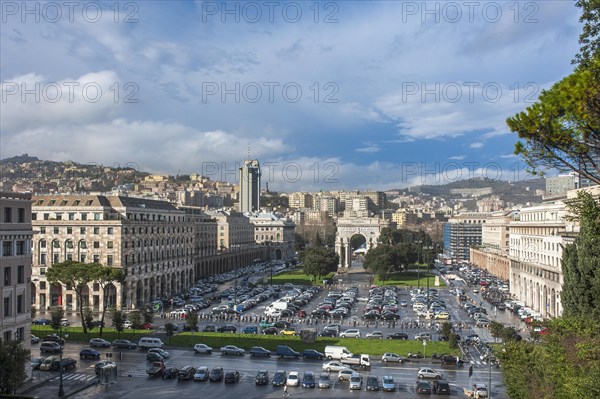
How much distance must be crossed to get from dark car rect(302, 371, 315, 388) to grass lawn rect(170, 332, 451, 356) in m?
8.73

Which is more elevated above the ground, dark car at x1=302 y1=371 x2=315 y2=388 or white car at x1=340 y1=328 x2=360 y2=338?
dark car at x1=302 y1=371 x2=315 y2=388

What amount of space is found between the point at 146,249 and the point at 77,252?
311 inches

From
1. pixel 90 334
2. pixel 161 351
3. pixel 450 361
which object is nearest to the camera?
pixel 450 361

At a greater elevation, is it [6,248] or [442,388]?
[6,248]

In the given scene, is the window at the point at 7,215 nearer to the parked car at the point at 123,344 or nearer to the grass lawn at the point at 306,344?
the parked car at the point at 123,344

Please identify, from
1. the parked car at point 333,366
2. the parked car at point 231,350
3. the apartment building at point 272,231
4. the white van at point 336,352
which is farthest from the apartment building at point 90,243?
the apartment building at point 272,231

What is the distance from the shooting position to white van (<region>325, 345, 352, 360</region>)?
39.6 m

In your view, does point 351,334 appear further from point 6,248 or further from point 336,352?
point 6,248

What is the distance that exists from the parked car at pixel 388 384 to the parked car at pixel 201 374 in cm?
1043

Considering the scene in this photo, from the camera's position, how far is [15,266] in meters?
31.4

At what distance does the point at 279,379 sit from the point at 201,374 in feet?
15.7

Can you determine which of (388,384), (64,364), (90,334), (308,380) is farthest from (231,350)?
(90,334)

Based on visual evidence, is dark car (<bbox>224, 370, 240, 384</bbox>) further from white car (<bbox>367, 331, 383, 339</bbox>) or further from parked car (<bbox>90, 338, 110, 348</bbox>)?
white car (<bbox>367, 331, 383, 339</bbox>)

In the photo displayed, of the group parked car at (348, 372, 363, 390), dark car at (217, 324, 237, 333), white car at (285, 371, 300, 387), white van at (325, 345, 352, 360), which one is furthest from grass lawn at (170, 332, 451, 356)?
white car at (285, 371, 300, 387)
